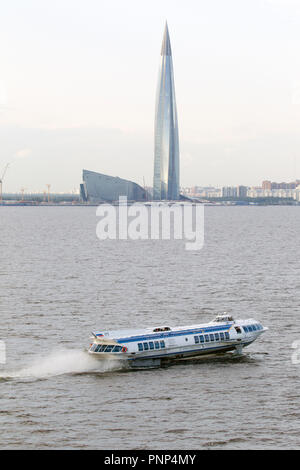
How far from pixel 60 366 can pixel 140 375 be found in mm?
6211

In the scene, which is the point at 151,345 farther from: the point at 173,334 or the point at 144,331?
the point at 173,334

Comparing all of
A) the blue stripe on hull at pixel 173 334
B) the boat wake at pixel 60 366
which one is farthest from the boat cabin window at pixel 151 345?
the boat wake at pixel 60 366

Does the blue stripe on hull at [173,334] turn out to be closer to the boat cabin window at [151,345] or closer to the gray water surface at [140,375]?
the boat cabin window at [151,345]

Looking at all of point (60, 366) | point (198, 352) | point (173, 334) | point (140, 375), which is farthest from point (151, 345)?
point (60, 366)

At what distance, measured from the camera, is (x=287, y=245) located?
7170 inches

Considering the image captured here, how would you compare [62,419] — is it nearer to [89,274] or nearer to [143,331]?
[143,331]

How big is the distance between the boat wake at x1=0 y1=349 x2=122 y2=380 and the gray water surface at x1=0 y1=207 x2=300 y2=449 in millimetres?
79

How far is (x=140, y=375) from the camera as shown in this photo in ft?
172

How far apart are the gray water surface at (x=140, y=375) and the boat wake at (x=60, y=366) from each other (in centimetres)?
8

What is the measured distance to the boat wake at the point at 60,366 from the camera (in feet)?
170

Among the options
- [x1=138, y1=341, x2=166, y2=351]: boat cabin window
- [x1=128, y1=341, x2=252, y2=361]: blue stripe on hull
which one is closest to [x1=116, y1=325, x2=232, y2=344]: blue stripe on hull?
[x1=138, y1=341, x2=166, y2=351]: boat cabin window
